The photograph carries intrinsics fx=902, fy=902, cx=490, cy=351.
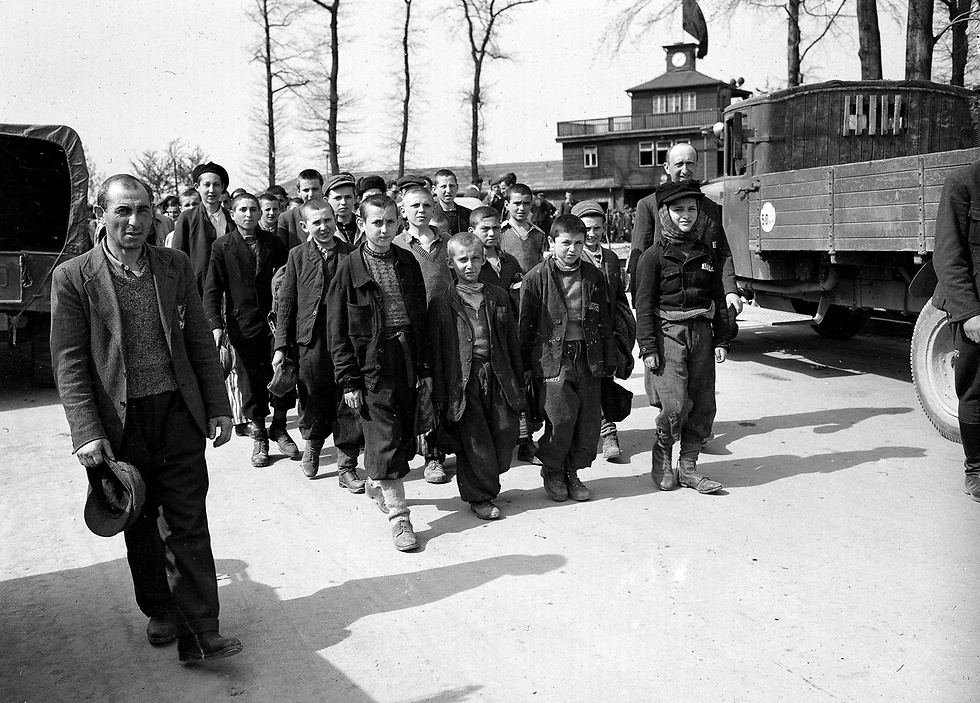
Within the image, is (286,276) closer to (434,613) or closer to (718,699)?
(434,613)

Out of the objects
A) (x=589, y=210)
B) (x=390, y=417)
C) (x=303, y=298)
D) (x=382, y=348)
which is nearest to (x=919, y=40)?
(x=589, y=210)

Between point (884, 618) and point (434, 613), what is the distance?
1.77 m

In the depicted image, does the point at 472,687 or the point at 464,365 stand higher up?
the point at 464,365

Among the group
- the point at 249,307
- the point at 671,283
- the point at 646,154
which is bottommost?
the point at 249,307

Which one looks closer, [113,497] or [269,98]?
[113,497]

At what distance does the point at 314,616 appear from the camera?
3.73 m

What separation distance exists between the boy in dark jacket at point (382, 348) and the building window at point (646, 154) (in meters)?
49.2

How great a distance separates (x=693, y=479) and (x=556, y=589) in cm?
165

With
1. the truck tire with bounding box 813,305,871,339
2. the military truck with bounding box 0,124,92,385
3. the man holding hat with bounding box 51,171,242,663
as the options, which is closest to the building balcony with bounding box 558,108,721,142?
the truck tire with bounding box 813,305,871,339

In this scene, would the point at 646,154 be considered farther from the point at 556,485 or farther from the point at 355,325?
the point at 355,325

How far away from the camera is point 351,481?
5566 millimetres

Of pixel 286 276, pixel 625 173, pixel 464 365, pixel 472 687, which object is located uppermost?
pixel 625 173

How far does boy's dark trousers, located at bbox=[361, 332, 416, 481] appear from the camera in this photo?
4609 mm

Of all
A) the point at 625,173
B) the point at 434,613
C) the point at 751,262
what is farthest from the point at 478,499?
the point at 625,173
